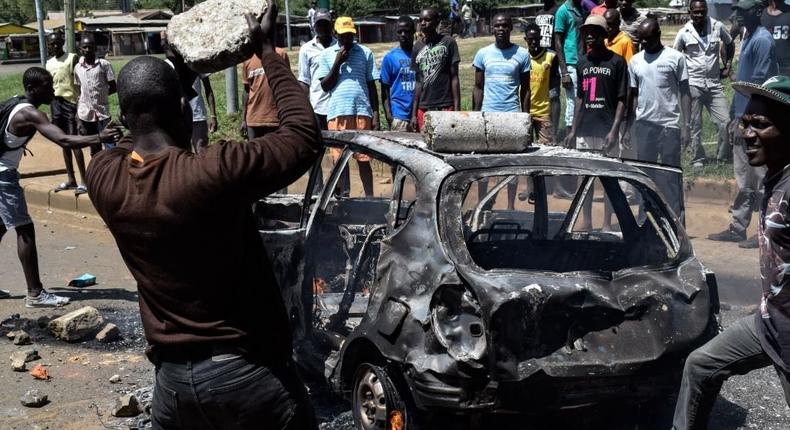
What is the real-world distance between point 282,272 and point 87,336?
2.21 m

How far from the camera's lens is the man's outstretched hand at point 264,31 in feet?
9.25

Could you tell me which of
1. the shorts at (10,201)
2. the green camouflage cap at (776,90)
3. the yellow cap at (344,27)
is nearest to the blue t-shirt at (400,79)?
the yellow cap at (344,27)

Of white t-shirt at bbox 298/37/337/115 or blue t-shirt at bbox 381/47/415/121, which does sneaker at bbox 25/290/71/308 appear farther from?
blue t-shirt at bbox 381/47/415/121

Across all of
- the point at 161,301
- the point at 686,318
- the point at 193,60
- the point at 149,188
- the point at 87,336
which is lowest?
the point at 87,336

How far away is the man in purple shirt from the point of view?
3.85 metres

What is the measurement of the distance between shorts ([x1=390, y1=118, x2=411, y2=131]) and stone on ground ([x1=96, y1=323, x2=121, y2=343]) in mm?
3645

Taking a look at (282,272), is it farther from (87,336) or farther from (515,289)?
(87,336)

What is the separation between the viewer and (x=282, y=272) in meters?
5.57

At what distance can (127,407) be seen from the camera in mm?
5547

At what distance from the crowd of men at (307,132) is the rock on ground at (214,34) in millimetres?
85

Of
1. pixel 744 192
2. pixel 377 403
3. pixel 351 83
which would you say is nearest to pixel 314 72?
pixel 351 83

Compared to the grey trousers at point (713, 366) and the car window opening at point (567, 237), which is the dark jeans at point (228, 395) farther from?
the car window opening at point (567, 237)

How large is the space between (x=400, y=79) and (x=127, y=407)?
530cm

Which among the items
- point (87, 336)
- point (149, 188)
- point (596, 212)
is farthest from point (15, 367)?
point (596, 212)
